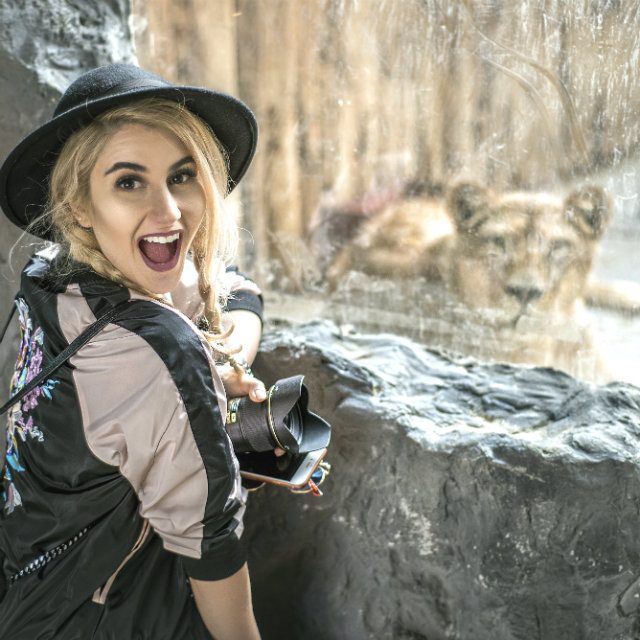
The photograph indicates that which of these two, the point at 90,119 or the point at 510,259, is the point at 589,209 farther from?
the point at 90,119

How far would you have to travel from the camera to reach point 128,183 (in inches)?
49.4

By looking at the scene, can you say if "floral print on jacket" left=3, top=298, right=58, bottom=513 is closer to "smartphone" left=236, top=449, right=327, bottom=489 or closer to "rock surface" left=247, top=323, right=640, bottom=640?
"smartphone" left=236, top=449, right=327, bottom=489

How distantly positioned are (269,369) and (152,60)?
36.9 inches

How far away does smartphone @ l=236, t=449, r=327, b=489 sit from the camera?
137cm

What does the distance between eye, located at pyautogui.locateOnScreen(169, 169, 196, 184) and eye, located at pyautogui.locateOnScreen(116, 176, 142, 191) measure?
0.21 ft

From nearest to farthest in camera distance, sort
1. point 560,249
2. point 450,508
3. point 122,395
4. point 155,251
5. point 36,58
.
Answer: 1. point 122,395
2. point 155,251
3. point 450,508
4. point 560,249
5. point 36,58

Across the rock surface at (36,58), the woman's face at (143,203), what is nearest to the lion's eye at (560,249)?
the woman's face at (143,203)

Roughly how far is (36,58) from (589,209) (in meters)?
1.36

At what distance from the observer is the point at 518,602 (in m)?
1.54

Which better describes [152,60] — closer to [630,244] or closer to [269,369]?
[269,369]

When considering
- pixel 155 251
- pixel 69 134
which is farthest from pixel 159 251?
pixel 69 134

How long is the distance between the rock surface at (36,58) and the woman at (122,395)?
0.64 metres

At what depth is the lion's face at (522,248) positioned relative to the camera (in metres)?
1.69

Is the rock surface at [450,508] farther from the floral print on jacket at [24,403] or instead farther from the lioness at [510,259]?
the floral print on jacket at [24,403]
